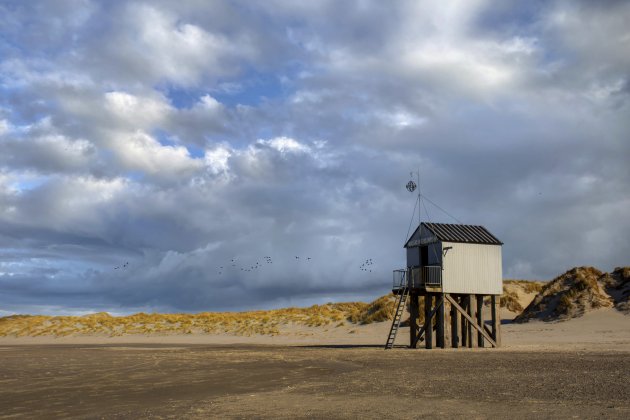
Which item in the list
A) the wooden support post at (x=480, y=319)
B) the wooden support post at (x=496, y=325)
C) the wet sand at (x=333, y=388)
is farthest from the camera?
the wooden support post at (x=480, y=319)

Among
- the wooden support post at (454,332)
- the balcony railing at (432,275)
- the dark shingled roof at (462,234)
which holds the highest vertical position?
the dark shingled roof at (462,234)

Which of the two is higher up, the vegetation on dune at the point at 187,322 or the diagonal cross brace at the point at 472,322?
the diagonal cross brace at the point at 472,322

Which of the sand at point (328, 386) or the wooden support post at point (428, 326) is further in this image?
the wooden support post at point (428, 326)

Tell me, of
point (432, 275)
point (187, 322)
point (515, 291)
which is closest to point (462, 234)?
point (432, 275)

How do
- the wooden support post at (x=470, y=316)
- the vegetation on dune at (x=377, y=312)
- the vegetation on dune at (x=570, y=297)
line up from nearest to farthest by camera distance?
the wooden support post at (x=470, y=316)
the vegetation on dune at (x=570, y=297)
the vegetation on dune at (x=377, y=312)

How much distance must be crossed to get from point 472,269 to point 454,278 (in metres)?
1.25

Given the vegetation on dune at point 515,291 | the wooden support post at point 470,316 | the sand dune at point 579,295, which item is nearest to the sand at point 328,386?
the wooden support post at point 470,316

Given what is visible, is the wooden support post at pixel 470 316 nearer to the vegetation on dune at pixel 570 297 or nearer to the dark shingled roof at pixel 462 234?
the dark shingled roof at pixel 462 234

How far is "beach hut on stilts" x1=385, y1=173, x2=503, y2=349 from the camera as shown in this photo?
32656 millimetres

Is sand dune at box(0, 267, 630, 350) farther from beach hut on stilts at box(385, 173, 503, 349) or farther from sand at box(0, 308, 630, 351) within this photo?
beach hut on stilts at box(385, 173, 503, 349)

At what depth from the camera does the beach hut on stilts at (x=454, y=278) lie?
3266 cm

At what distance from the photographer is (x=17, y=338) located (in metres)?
59.4

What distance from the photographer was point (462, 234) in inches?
1324

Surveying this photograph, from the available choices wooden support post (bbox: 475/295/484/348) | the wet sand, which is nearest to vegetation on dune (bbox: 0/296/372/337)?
wooden support post (bbox: 475/295/484/348)
